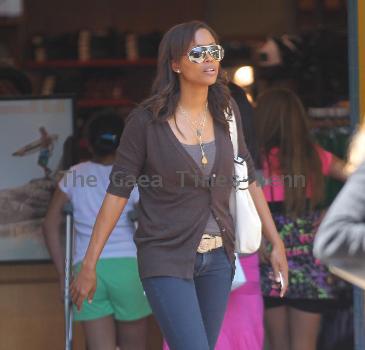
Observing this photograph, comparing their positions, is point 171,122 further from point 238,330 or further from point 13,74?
point 13,74

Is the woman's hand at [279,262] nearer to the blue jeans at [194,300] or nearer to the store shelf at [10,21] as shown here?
the blue jeans at [194,300]

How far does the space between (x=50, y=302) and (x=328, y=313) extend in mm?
1612

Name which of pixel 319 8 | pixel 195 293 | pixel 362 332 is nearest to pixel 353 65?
pixel 362 332

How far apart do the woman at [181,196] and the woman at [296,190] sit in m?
1.21

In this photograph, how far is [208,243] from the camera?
4.22 metres

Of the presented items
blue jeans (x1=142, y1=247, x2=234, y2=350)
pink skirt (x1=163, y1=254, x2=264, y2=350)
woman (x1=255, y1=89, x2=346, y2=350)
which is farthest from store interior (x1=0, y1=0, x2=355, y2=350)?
blue jeans (x1=142, y1=247, x2=234, y2=350)

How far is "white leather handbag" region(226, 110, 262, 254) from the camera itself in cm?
439

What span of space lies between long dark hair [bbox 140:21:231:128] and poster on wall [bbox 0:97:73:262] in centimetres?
179

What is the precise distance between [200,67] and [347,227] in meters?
1.78

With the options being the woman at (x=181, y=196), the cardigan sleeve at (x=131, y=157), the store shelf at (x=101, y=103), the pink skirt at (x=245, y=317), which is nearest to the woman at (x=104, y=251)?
the pink skirt at (x=245, y=317)

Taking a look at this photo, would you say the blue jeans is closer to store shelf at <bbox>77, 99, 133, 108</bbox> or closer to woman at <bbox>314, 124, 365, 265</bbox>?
woman at <bbox>314, 124, 365, 265</bbox>

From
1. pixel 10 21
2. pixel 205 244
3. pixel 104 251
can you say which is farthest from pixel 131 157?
pixel 10 21

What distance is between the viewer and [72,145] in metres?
6.07

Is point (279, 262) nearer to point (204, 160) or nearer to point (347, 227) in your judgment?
point (204, 160)
